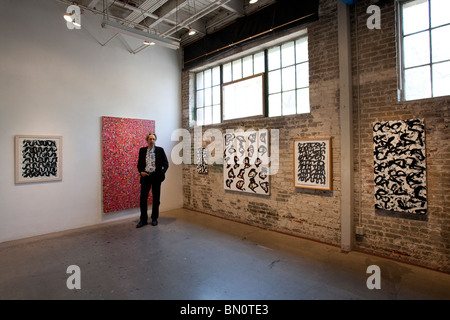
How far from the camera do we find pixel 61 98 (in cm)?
450

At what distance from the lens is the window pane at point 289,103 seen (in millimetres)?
4293

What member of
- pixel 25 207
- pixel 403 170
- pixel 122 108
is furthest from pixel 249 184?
pixel 25 207

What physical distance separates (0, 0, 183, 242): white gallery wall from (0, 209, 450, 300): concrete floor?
579mm

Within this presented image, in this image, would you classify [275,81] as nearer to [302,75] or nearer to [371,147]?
[302,75]

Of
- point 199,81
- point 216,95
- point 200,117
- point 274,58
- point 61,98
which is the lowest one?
point 200,117

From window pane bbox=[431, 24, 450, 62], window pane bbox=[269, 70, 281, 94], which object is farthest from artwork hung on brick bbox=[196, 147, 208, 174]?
window pane bbox=[431, 24, 450, 62]

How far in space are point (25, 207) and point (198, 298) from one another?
3.56 m

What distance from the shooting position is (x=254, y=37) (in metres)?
4.62

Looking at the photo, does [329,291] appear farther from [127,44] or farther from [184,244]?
[127,44]

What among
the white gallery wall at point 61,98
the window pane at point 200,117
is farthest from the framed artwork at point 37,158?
the window pane at point 200,117

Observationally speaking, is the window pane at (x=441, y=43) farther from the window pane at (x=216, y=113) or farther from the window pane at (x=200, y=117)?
the window pane at (x=200, y=117)

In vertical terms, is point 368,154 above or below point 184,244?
above

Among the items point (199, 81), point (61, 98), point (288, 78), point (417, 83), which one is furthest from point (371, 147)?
point (61, 98)

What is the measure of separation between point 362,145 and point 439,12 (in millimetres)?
1756
